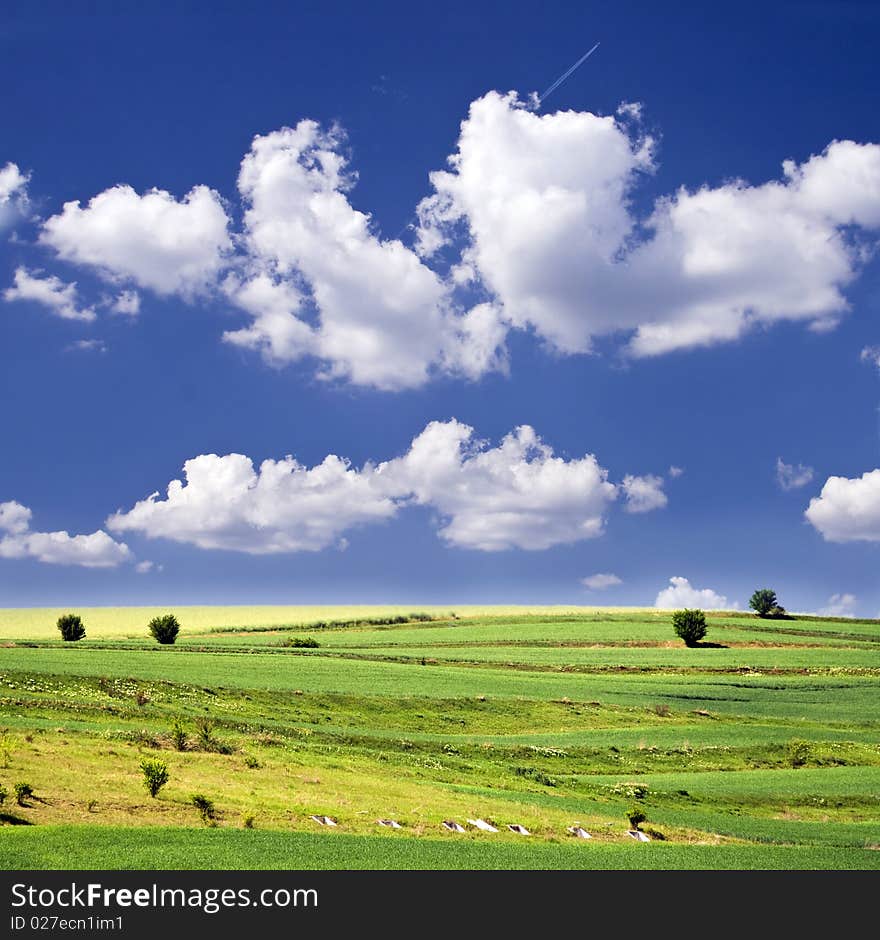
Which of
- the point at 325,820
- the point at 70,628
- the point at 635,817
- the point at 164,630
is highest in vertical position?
the point at 70,628

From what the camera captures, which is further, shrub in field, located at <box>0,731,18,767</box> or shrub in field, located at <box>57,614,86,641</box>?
shrub in field, located at <box>57,614,86,641</box>

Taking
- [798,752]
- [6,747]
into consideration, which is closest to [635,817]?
[798,752]

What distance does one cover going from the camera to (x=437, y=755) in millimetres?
53969

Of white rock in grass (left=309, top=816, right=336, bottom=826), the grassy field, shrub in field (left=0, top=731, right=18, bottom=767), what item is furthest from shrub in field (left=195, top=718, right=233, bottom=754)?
white rock in grass (left=309, top=816, right=336, bottom=826)

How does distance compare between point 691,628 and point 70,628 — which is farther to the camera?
point 691,628

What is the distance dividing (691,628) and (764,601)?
142 feet

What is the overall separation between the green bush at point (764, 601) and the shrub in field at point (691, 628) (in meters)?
40.8

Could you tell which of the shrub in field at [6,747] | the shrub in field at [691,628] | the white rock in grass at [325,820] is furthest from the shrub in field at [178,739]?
the shrub in field at [691,628]

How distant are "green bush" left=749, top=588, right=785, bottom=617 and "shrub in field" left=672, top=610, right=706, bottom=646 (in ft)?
134

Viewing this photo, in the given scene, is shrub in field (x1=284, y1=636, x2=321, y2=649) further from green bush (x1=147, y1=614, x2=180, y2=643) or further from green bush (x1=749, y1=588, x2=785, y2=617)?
green bush (x1=749, y1=588, x2=785, y2=617)

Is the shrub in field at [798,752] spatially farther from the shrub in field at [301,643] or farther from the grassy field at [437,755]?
the shrub in field at [301,643]

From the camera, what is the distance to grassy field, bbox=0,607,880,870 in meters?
30.7

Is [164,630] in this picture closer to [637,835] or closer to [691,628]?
[691,628]

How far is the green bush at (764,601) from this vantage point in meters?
156
